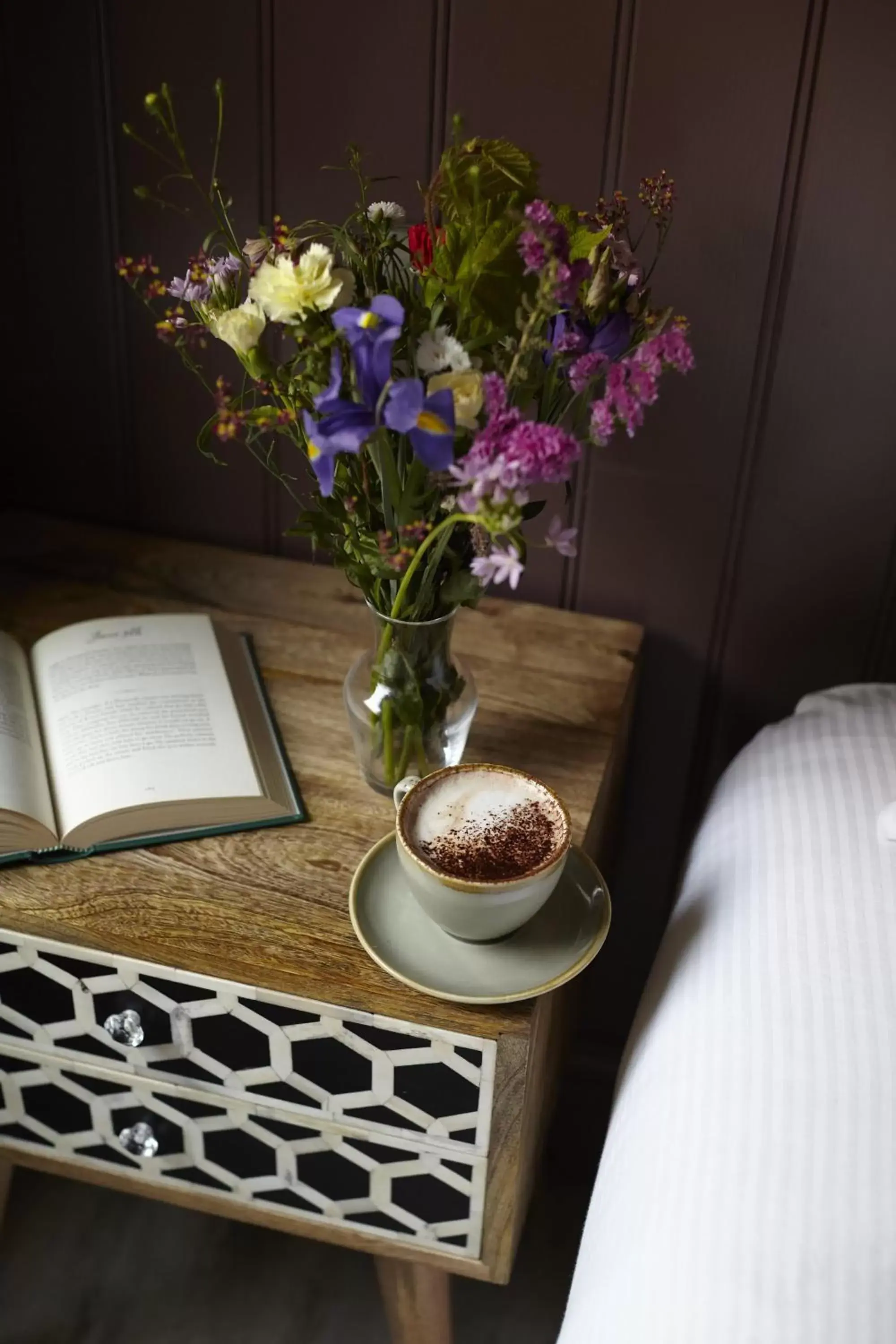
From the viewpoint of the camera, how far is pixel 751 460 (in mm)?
1104

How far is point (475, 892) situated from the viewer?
0.78m

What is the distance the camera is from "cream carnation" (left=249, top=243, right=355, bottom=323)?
2.39 ft

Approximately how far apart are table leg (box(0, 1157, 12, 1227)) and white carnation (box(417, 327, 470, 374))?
29.7 inches

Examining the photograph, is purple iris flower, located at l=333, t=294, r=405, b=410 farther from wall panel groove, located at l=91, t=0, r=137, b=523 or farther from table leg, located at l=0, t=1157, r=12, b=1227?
table leg, located at l=0, t=1157, r=12, b=1227

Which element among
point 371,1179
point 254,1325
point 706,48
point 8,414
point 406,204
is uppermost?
point 706,48

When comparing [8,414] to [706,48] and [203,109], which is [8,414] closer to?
[203,109]

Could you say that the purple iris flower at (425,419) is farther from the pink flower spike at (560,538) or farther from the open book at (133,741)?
the open book at (133,741)

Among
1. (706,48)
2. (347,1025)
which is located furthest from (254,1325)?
(706,48)

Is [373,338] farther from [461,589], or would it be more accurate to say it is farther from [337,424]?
[461,589]

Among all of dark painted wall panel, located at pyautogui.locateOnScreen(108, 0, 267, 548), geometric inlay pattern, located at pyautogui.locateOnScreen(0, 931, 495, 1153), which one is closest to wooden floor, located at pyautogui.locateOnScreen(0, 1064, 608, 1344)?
geometric inlay pattern, located at pyautogui.locateOnScreen(0, 931, 495, 1153)

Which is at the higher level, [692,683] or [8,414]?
[8,414]

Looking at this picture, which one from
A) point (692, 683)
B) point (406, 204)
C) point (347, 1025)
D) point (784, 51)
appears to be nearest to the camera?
point (347, 1025)

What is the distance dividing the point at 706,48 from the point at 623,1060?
2.44 feet

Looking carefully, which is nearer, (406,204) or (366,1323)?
(406,204)
